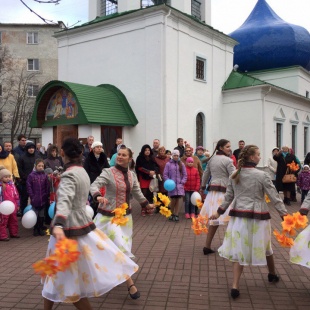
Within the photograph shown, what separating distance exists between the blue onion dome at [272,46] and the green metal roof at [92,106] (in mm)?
13005

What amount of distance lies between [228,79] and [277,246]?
16256 millimetres

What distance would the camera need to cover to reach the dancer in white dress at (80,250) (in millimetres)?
3691

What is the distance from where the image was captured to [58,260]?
3115 millimetres

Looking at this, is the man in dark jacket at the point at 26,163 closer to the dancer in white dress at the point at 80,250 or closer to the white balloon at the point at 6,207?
the white balloon at the point at 6,207

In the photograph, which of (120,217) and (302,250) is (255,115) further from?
(120,217)

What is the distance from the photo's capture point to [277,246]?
7.32 metres

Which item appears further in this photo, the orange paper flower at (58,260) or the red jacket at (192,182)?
the red jacket at (192,182)

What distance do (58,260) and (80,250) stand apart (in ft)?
2.30

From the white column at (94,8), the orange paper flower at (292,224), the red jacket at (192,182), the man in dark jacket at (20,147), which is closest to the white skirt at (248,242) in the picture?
the orange paper flower at (292,224)

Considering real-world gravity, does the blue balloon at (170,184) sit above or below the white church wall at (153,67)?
below

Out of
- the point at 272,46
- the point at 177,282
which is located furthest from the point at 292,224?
the point at 272,46

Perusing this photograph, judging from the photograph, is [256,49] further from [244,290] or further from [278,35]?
[244,290]

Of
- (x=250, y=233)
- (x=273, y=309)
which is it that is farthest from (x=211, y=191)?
(x=273, y=309)

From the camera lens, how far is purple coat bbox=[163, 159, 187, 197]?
998cm
